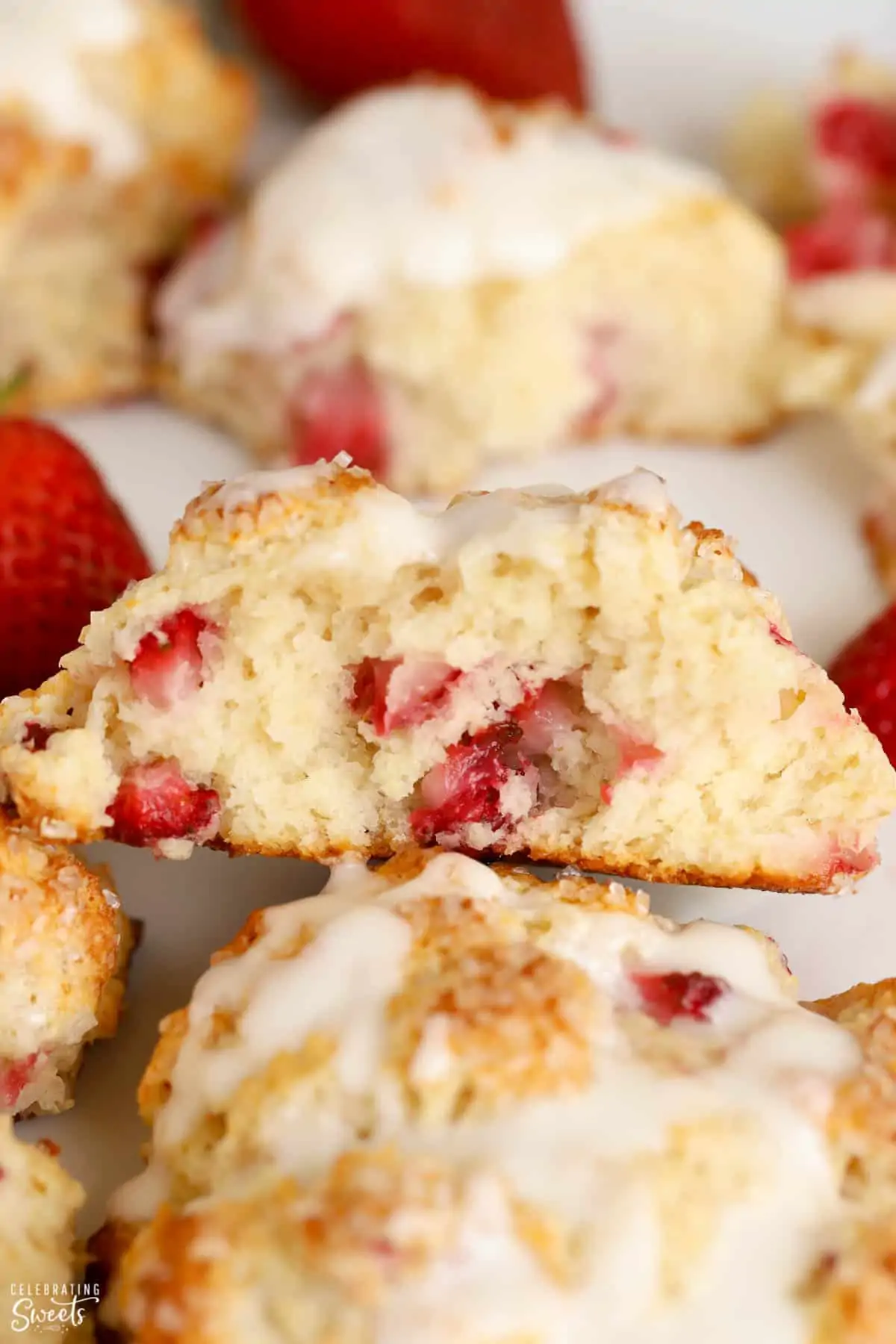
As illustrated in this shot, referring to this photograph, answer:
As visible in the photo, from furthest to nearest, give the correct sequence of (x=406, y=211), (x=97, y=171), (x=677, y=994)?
1. (x=97, y=171)
2. (x=406, y=211)
3. (x=677, y=994)

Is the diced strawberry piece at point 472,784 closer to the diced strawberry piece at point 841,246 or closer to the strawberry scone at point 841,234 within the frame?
the strawberry scone at point 841,234

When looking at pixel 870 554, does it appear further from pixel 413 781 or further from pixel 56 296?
pixel 56 296

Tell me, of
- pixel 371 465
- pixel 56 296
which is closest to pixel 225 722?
pixel 371 465

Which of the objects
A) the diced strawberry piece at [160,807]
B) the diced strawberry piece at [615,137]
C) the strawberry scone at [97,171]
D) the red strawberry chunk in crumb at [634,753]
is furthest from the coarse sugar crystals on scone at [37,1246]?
the diced strawberry piece at [615,137]

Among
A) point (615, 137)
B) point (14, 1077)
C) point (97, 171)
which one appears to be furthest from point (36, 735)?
point (615, 137)

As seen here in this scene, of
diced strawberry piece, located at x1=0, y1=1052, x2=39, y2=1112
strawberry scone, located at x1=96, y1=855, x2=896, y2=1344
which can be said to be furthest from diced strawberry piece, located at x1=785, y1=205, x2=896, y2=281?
diced strawberry piece, located at x1=0, y1=1052, x2=39, y2=1112

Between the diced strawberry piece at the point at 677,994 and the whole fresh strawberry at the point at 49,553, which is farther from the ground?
the whole fresh strawberry at the point at 49,553

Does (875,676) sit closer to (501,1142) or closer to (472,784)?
(472,784)

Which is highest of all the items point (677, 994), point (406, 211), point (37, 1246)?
point (406, 211)
